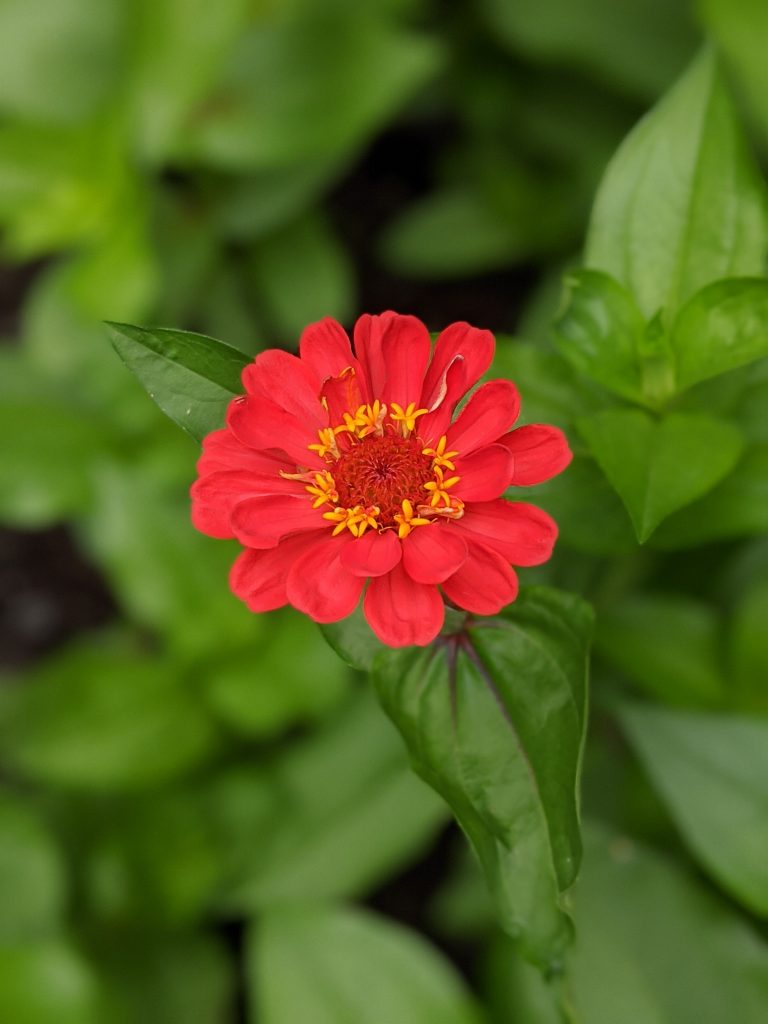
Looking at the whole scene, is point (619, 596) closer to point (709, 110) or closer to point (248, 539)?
point (709, 110)

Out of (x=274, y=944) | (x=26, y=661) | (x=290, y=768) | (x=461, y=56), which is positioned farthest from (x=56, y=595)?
(x=461, y=56)

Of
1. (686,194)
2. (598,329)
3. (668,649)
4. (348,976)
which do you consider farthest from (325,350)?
(348,976)

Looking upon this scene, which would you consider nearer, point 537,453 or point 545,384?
point 537,453

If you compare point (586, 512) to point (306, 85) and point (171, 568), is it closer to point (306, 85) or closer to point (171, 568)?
point (171, 568)

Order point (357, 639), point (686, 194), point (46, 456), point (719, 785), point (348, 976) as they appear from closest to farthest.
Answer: point (357, 639) → point (686, 194) → point (719, 785) → point (348, 976) → point (46, 456)

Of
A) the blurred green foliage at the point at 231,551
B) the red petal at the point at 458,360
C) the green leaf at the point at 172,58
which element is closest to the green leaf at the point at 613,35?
the blurred green foliage at the point at 231,551

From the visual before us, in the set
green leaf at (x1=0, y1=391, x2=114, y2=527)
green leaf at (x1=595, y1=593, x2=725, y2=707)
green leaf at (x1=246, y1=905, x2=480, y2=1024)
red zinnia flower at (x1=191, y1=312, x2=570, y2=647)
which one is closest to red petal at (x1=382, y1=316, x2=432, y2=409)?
red zinnia flower at (x1=191, y1=312, x2=570, y2=647)

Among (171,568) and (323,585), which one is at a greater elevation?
(323,585)
